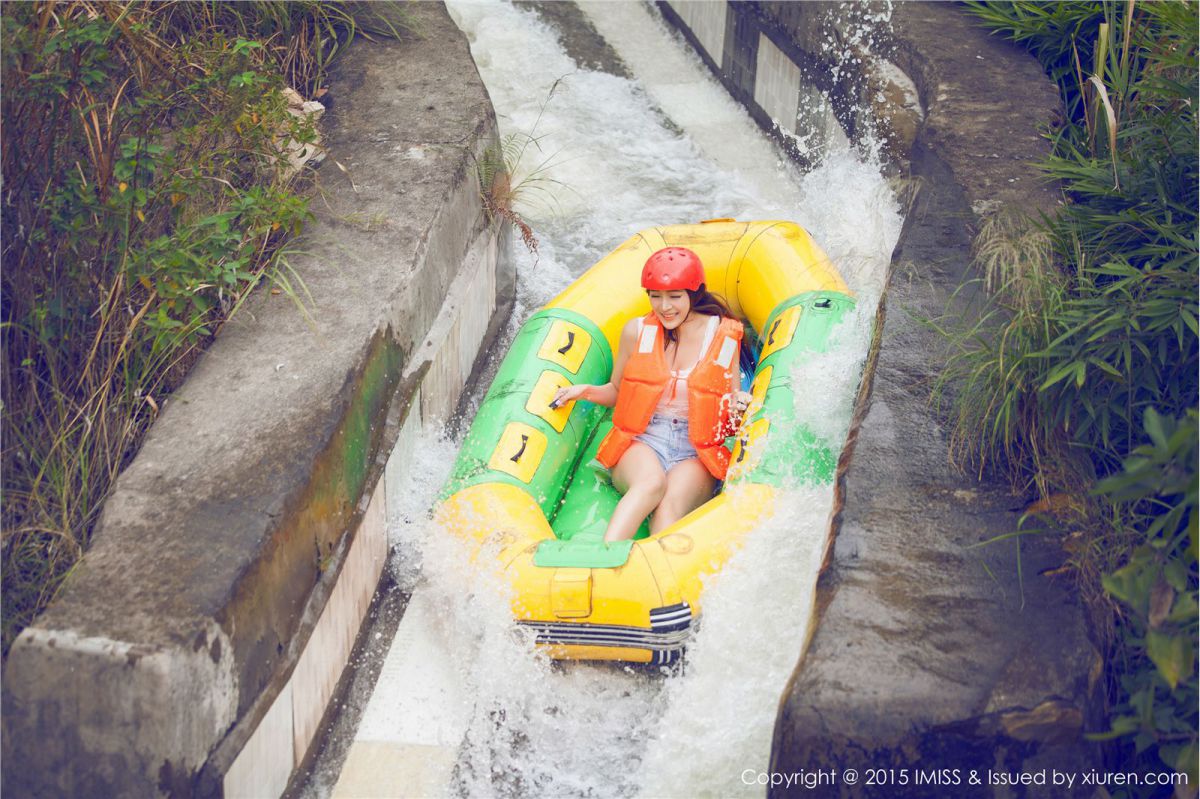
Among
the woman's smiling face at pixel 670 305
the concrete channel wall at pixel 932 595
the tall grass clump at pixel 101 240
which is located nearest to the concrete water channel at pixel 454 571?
the concrete channel wall at pixel 932 595

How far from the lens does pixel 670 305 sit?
4621 mm

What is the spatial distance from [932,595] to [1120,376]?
2.73ft

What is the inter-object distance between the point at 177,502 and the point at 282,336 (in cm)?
85

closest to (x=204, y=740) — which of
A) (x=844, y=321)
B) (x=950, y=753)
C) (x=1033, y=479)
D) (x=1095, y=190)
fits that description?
(x=950, y=753)

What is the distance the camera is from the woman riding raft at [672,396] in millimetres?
4406

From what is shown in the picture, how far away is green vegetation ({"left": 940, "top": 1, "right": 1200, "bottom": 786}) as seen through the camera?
A: 295 centimetres

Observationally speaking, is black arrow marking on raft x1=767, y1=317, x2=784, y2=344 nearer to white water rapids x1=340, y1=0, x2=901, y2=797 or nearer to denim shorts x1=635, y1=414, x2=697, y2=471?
white water rapids x1=340, y1=0, x2=901, y2=797

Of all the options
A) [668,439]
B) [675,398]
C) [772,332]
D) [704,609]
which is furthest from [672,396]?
[704,609]

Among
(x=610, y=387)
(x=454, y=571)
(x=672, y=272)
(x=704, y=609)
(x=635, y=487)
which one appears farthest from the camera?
(x=610, y=387)

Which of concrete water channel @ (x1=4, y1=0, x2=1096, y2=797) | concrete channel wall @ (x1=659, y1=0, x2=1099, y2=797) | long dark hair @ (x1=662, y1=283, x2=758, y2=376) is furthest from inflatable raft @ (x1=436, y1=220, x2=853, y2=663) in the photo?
concrete channel wall @ (x1=659, y1=0, x2=1099, y2=797)

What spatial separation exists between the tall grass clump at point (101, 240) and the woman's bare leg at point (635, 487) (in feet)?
4.42

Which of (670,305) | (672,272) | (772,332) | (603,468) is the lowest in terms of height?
(603,468)

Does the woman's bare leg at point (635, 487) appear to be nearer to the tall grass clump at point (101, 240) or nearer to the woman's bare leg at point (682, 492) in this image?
the woman's bare leg at point (682, 492)

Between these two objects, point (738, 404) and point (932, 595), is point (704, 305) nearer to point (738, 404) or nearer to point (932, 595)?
point (738, 404)
